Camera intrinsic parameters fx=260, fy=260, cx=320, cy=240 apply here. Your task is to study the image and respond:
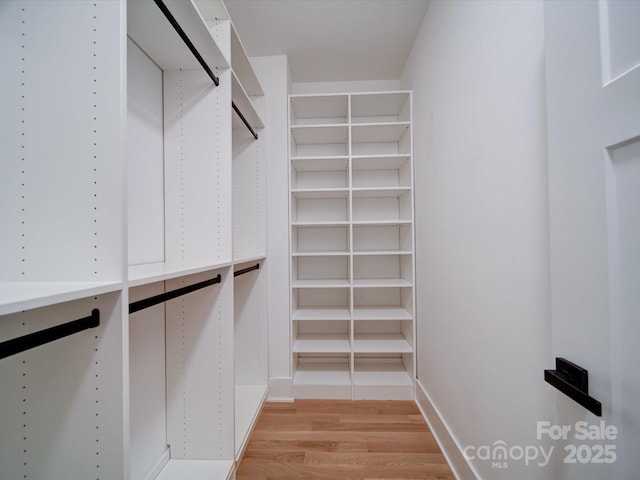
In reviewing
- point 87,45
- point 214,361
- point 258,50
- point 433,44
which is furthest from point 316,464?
point 258,50

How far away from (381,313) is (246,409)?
1221 mm

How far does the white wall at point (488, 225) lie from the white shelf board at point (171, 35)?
1.17 m

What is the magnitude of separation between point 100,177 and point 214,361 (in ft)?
3.18

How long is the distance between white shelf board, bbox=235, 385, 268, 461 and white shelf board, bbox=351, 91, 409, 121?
8.01 ft

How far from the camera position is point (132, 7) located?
0.92 metres

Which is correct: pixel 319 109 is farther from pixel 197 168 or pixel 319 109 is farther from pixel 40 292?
pixel 40 292

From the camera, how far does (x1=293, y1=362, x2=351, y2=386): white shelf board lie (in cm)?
208

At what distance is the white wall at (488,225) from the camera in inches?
33.1

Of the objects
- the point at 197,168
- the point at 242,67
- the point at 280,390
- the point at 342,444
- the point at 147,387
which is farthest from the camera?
the point at 280,390

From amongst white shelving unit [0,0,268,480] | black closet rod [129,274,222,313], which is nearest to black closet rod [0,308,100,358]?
white shelving unit [0,0,268,480]

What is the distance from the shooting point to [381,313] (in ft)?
7.16

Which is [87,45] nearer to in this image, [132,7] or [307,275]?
[132,7]

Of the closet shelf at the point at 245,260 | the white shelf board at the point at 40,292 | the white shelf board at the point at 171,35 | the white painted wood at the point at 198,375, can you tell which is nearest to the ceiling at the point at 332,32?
the white shelf board at the point at 171,35

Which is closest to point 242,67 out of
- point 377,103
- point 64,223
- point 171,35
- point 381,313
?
point 171,35
